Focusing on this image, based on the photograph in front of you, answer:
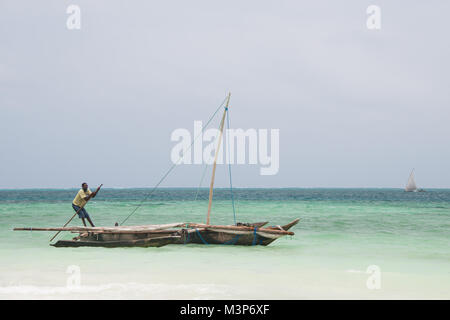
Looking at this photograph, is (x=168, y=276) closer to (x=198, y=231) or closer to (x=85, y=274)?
(x=85, y=274)

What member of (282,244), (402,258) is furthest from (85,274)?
(402,258)

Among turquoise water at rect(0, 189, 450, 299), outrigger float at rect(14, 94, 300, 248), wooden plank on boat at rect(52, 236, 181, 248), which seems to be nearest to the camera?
turquoise water at rect(0, 189, 450, 299)

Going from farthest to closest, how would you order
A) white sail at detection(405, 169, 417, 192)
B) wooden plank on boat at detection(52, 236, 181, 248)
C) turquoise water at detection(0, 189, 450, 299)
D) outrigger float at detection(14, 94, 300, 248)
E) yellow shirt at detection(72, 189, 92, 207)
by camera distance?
white sail at detection(405, 169, 417, 192) < yellow shirt at detection(72, 189, 92, 207) < outrigger float at detection(14, 94, 300, 248) < wooden plank on boat at detection(52, 236, 181, 248) < turquoise water at detection(0, 189, 450, 299)

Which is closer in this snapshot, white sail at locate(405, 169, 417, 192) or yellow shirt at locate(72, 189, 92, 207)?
yellow shirt at locate(72, 189, 92, 207)

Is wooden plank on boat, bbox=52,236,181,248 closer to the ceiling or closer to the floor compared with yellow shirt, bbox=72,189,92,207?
closer to the floor

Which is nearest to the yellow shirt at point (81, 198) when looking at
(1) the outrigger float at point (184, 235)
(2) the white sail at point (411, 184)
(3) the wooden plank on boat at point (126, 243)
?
(1) the outrigger float at point (184, 235)

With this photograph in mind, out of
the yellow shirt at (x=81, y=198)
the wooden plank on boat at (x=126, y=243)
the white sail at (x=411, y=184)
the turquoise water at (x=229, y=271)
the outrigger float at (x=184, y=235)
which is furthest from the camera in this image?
the white sail at (x=411, y=184)

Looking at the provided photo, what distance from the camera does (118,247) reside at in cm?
1348

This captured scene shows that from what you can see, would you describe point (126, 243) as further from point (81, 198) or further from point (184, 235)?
point (81, 198)

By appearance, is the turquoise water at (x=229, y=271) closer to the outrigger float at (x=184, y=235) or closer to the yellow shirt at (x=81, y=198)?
the outrigger float at (x=184, y=235)

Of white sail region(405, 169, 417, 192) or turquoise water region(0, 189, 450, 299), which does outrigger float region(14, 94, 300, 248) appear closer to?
turquoise water region(0, 189, 450, 299)

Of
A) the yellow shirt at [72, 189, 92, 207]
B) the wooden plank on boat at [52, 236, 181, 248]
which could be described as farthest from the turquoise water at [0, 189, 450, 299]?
the yellow shirt at [72, 189, 92, 207]

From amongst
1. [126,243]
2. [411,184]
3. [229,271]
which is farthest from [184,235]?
[411,184]

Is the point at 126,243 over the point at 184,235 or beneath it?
beneath
